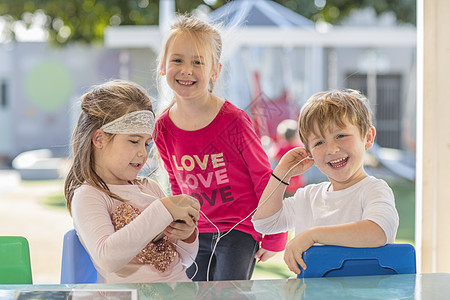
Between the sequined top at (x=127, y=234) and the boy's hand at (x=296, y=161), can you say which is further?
the boy's hand at (x=296, y=161)

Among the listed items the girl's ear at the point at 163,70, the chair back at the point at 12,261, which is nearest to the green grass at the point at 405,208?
the girl's ear at the point at 163,70

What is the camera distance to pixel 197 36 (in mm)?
1744

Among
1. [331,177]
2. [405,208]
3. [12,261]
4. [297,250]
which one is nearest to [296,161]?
[331,177]

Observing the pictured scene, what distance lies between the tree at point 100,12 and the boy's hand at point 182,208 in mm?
8890

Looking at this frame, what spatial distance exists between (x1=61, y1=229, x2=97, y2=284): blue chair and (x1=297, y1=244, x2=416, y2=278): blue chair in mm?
621

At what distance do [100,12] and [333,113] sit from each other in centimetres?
965

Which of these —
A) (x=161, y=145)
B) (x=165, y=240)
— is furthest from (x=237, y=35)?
(x=165, y=240)

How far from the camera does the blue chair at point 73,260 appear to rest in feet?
4.93

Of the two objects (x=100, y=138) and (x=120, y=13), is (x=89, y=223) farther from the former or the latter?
(x=120, y=13)

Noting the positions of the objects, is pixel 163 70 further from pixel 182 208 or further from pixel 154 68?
pixel 182 208

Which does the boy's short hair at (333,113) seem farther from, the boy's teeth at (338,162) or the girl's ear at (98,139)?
the girl's ear at (98,139)

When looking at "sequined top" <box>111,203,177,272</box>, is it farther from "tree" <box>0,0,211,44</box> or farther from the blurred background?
"tree" <box>0,0,211,44</box>

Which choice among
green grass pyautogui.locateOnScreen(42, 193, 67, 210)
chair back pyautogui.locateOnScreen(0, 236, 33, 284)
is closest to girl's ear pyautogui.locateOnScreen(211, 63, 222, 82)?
chair back pyautogui.locateOnScreen(0, 236, 33, 284)

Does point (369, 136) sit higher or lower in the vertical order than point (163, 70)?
lower
